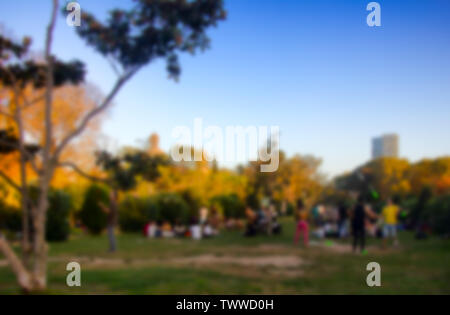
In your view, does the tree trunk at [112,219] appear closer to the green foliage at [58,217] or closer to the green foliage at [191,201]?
the green foliage at [58,217]

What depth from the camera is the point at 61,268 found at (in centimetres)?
925

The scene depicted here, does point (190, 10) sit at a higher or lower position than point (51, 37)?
higher

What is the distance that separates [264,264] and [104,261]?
13.5 feet

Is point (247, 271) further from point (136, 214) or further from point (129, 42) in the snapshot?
point (136, 214)

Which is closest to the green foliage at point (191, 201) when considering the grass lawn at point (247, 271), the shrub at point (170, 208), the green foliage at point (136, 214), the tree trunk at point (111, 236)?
the shrub at point (170, 208)

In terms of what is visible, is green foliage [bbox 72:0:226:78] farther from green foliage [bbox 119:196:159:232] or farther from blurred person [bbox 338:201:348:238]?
green foliage [bbox 119:196:159:232]

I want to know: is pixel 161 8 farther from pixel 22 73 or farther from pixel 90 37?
pixel 22 73

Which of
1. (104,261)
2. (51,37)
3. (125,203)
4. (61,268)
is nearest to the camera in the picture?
(51,37)

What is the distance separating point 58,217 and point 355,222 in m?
10.9

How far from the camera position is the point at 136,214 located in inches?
875

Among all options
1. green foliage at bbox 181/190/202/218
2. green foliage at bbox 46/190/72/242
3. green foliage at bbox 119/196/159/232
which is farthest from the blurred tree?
green foliage at bbox 181/190/202/218

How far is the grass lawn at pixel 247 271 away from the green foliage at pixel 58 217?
2.65 m
